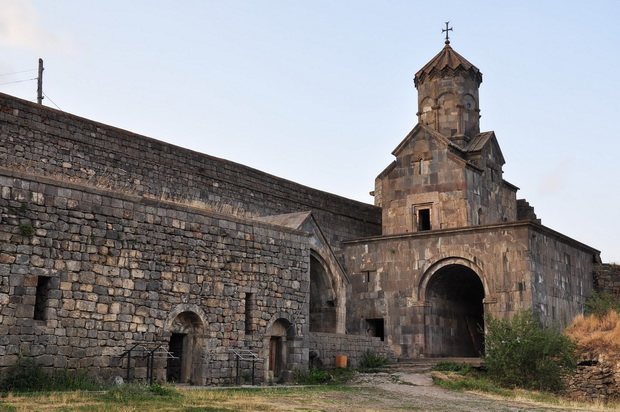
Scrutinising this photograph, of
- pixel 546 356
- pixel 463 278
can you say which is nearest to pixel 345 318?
pixel 463 278

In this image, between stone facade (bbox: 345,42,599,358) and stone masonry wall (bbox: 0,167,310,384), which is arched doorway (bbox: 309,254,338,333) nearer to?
stone facade (bbox: 345,42,599,358)

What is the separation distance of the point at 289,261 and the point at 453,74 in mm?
13563

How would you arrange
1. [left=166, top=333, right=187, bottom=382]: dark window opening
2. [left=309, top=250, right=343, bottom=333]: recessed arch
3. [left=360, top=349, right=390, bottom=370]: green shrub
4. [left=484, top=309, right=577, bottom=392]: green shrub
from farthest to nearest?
[left=309, top=250, right=343, bottom=333]: recessed arch < [left=360, top=349, right=390, bottom=370]: green shrub < [left=484, top=309, right=577, bottom=392]: green shrub < [left=166, top=333, right=187, bottom=382]: dark window opening

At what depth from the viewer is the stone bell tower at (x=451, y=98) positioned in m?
29.6

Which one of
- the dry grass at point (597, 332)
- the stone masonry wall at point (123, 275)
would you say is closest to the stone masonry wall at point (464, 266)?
the dry grass at point (597, 332)

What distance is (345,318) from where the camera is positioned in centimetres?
2447

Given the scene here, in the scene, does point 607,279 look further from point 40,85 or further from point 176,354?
point 40,85

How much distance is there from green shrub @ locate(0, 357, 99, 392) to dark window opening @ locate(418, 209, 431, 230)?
54.7 feet

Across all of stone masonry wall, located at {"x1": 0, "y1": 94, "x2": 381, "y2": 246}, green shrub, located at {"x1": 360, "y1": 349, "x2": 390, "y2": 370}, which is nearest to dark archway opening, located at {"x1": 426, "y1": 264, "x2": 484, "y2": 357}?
green shrub, located at {"x1": 360, "y1": 349, "x2": 390, "y2": 370}

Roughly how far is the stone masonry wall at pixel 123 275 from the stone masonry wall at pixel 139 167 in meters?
0.68

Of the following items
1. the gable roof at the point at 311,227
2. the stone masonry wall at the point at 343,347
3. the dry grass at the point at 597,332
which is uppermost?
the gable roof at the point at 311,227

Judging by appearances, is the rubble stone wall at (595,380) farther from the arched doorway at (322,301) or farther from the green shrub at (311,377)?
the arched doorway at (322,301)

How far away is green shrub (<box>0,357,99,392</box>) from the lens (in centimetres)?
1315

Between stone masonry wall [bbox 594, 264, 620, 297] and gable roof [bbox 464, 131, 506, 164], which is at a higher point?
gable roof [bbox 464, 131, 506, 164]
